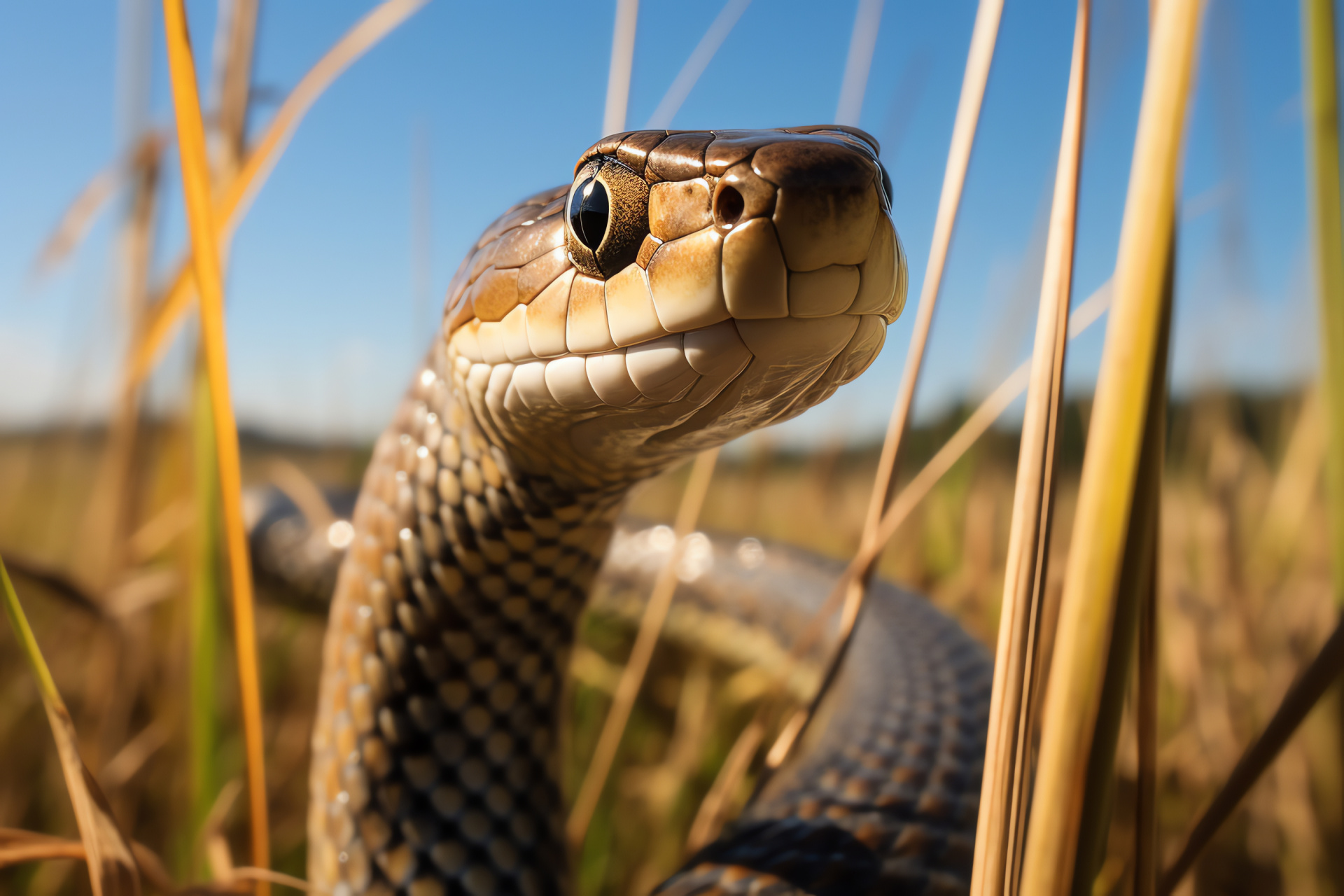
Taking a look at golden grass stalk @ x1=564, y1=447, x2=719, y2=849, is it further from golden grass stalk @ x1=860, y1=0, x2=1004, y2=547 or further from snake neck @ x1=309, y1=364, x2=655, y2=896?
golden grass stalk @ x1=860, y1=0, x2=1004, y2=547

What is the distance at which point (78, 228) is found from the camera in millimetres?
1897

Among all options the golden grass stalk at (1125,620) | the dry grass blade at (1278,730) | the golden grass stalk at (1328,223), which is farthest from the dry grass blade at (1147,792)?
the golden grass stalk at (1328,223)

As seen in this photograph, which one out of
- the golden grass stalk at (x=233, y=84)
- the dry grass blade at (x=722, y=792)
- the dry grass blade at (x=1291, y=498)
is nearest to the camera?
the dry grass blade at (x=722, y=792)

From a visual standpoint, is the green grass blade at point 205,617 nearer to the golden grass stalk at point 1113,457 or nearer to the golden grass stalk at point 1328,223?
the golden grass stalk at point 1113,457

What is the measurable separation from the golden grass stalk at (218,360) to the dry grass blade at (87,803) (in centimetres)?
20

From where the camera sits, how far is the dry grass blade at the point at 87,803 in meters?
0.82

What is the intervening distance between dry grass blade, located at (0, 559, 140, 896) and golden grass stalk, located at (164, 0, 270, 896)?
Answer: 0.20 meters

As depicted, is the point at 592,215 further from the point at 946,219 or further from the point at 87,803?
the point at 87,803

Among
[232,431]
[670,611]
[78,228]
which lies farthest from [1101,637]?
[670,611]

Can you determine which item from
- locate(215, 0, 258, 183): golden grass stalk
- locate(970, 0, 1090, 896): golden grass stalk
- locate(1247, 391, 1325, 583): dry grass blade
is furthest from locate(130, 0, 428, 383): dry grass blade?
locate(1247, 391, 1325, 583): dry grass blade

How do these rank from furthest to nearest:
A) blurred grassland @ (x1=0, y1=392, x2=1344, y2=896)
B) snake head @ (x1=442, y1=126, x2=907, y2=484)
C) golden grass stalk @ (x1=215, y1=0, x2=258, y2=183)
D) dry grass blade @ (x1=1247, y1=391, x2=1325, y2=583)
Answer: dry grass blade @ (x1=1247, y1=391, x2=1325, y2=583), blurred grassland @ (x1=0, y1=392, x2=1344, y2=896), golden grass stalk @ (x1=215, y1=0, x2=258, y2=183), snake head @ (x1=442, y1=126, x2=907, y2=484)

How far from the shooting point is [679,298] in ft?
2.63

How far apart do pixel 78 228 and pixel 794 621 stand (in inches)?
104

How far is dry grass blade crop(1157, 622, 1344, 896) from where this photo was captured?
76 centimetres
